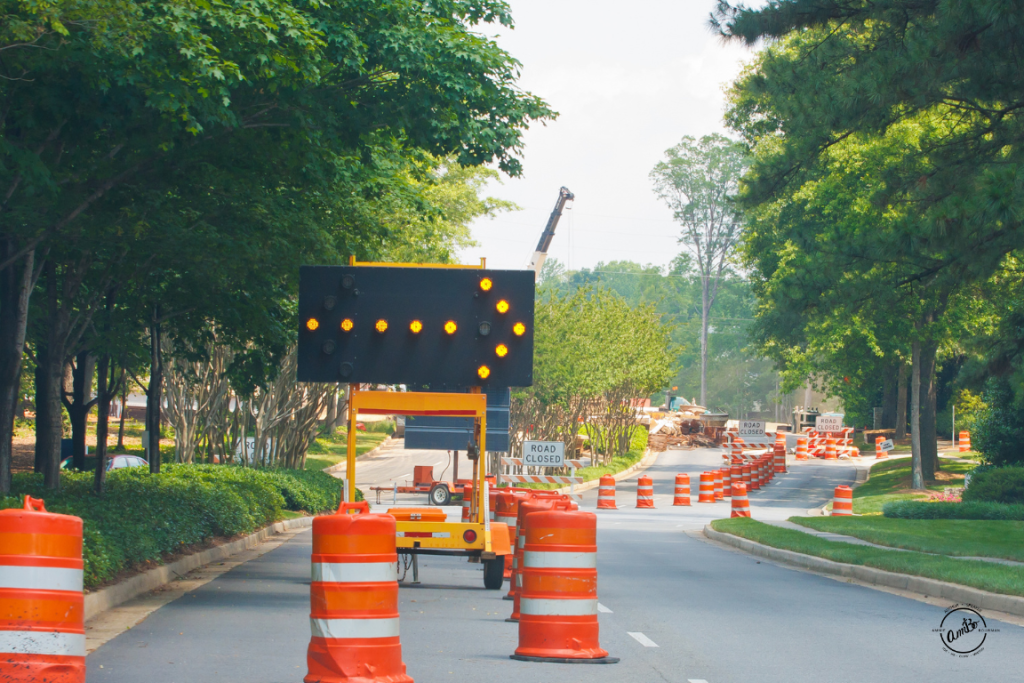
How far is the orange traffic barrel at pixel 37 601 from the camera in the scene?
634 cm

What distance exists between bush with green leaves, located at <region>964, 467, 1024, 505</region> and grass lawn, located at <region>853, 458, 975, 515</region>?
2.99 meters

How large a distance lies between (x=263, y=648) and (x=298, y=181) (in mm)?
7732

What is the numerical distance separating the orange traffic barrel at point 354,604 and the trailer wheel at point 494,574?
6721mm

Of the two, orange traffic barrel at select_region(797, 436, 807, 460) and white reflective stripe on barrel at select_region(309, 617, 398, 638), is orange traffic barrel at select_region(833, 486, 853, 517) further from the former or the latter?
orange traffic barrel at select_region(797, 436, 807, 460)

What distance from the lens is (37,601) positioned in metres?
6.40

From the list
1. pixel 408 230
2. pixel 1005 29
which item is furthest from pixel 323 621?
pixel 408 230

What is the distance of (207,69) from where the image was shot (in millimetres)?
10625

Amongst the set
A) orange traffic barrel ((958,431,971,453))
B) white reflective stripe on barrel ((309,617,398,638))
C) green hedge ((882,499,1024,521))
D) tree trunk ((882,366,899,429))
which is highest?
tree trunk ((882,366,899,429))

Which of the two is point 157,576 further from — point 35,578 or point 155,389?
point 155,389

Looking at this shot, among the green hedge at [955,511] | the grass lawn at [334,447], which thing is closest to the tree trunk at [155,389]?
the green hedge at [955,511]

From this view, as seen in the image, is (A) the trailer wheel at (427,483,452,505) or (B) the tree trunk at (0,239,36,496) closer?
(B) the tree trunk at (0,239,36,496)

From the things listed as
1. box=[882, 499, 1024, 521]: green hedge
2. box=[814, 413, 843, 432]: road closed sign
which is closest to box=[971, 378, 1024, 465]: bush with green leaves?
box=[882, 499, 1024, 521]: green hedge

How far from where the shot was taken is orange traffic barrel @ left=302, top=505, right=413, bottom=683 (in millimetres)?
6953

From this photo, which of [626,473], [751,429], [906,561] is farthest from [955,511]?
[626,473]
